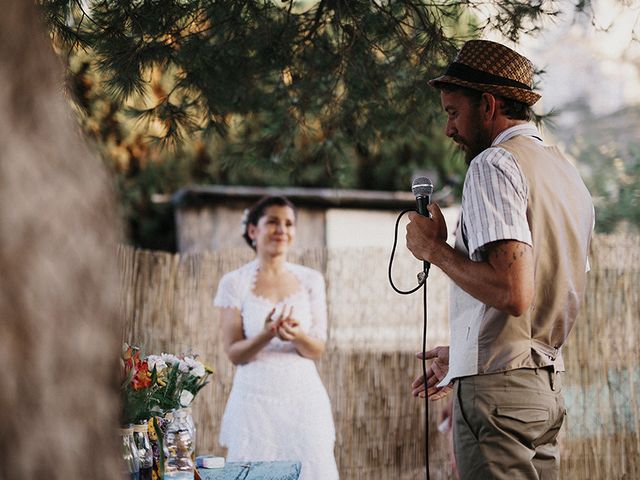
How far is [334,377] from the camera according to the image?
21.6 ft

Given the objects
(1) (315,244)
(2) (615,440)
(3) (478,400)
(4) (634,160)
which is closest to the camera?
(3) (478,400)

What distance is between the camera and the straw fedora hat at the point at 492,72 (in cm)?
263

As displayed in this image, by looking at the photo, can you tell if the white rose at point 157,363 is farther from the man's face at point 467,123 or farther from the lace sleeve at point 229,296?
the lace sleeve at point 229,296

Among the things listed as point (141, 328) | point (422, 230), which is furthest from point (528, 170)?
point (141, 328)

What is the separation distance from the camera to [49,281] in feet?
4.12

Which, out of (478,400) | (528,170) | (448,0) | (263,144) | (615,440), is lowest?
(615,440)

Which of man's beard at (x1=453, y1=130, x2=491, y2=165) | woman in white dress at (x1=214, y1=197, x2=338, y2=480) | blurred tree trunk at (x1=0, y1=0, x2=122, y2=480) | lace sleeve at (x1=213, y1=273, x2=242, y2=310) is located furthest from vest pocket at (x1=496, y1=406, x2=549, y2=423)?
lace sleeve at (x1=213, y1=273, x2=242, y2=310)

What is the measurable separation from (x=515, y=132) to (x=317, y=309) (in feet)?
8.60

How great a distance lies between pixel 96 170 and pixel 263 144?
11.7ft

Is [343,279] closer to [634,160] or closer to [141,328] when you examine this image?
[141,328]

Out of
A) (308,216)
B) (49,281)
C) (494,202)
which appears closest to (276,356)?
(494,202)

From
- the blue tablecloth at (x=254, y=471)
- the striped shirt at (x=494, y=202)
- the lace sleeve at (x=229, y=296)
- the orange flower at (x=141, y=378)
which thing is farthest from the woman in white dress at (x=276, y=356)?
the striped shirt at (x=494, y=202)

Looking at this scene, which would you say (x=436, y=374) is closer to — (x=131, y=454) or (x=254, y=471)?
(x=254, y=471)

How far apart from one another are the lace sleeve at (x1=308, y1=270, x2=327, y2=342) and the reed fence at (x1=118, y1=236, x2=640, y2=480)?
4.94 feet
